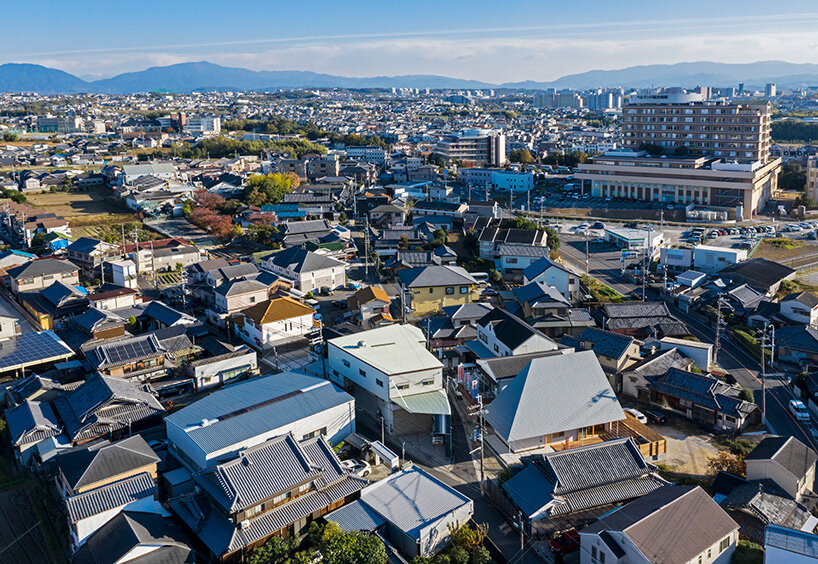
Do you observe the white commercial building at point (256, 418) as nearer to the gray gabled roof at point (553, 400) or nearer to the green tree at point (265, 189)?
the gray gabled roof at point (553, 400)

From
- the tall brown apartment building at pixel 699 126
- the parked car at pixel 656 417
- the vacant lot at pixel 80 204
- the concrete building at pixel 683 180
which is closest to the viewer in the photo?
the parked car at pixel 656 417

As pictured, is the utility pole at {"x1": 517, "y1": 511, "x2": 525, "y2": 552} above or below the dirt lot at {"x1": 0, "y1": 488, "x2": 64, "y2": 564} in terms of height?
above

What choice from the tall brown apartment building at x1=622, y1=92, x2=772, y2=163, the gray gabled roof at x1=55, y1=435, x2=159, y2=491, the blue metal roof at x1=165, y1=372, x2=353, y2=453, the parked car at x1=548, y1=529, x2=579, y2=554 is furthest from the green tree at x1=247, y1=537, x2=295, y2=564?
the tall brown apartment building at x1=622, y1=92, x2=772, y2=163

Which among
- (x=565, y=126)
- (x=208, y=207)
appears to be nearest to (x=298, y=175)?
(x=208, y=207)

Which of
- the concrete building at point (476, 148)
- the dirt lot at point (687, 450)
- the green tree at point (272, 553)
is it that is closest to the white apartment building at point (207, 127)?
the concrete building at point (476, 148)

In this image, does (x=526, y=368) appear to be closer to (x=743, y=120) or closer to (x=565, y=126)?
(x=743, y=120)

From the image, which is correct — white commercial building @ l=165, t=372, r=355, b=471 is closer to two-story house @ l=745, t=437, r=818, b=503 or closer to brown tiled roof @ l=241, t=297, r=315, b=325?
brown tiled roof @ l=241, t=297, r=315, b=325
